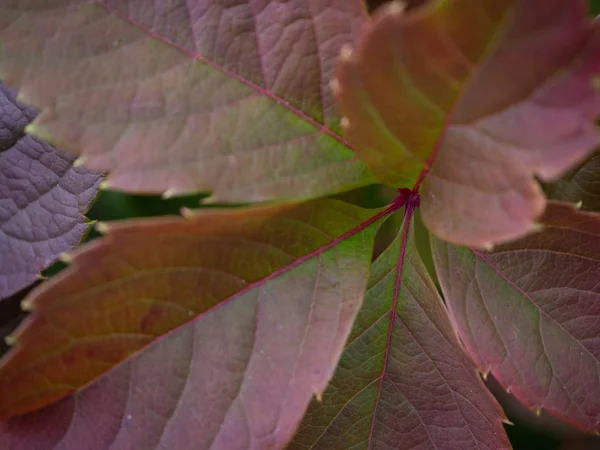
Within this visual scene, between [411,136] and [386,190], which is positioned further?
[386,190]

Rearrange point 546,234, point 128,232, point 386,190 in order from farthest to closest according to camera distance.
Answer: point 386,190, point 546,234, point 128,232

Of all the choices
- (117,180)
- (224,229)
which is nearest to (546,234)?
(224,229)

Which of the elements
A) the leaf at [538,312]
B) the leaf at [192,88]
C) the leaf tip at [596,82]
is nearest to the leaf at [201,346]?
the leaf at [192,88]

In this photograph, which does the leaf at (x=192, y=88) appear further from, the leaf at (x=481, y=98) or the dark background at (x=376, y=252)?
the dark background at (x=376, y=252)

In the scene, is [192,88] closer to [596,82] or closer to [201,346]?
[201,346]

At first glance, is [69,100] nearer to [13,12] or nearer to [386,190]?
[13,12]

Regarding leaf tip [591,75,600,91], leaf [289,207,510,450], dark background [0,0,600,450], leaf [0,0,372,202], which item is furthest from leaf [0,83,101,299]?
leaf tip [591,75,600,91]
